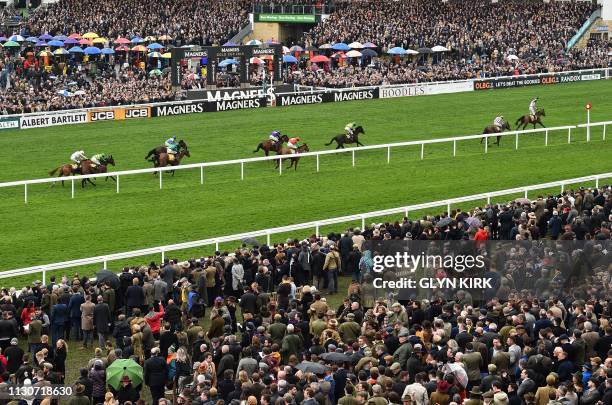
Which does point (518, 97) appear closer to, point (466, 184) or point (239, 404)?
point (466, 184)

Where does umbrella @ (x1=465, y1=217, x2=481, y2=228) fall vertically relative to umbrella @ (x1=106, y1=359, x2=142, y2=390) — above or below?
above

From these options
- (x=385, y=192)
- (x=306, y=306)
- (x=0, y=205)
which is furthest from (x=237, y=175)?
(x=306, y=306)

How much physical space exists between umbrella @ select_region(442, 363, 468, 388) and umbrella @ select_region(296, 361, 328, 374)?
1.24m

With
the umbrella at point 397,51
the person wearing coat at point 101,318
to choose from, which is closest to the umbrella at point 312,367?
the person wearing coat at point 101,318

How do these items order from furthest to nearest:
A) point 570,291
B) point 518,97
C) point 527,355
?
point 518,97 < point 570,291 < point 527,355

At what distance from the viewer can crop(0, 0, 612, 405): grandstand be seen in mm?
12711

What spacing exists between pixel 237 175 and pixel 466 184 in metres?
5.46

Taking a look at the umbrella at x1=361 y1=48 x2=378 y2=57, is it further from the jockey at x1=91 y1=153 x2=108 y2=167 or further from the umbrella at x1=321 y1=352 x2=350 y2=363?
the umbrella at x1=321 y1=352 x2=350 y2=363

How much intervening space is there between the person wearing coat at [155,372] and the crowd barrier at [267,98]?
25.3 m

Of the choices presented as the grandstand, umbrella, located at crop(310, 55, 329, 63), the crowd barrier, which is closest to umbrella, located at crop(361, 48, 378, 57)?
the grandstand

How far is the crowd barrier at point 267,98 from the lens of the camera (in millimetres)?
38438

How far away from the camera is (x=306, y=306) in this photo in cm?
1550

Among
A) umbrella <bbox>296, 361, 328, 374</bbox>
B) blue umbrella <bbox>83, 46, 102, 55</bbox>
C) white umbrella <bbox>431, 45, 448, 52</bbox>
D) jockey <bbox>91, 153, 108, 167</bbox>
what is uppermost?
blue umbrella <bbox>83, 46, 102, 55</bbox>

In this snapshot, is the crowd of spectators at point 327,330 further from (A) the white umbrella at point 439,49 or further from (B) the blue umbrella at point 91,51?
(A) the white umbrella at point 439,49
